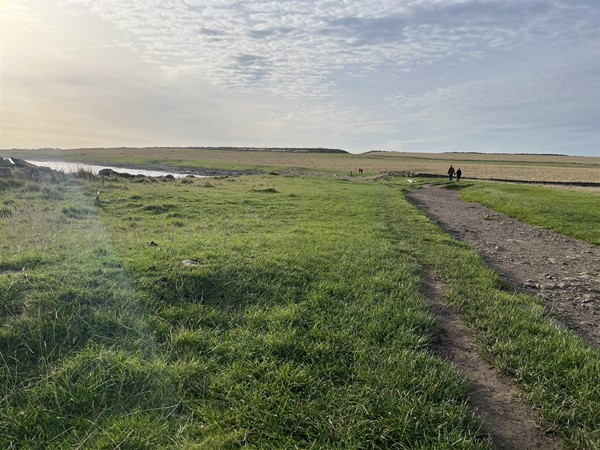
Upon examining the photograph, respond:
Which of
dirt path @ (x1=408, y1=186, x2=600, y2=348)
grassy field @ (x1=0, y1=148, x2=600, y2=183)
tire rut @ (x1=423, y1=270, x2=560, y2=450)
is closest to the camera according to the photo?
tire rut @ (x1=423, y1=270, x2=560, y2=450)

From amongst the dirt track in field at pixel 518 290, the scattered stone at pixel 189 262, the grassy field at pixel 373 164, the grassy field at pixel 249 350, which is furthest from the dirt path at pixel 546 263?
the grassy field at pixel 373 164

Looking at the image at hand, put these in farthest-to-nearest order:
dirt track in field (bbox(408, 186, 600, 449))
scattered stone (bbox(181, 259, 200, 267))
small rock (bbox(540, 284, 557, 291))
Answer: small rock (bbox(540, 284, 557, 291)) → scattered stone (bbox(181, 259, 200, 267)) → dirt track in field (bbox(408, 186, 600, 449))

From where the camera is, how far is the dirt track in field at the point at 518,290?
133 inches

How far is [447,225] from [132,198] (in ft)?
46.2

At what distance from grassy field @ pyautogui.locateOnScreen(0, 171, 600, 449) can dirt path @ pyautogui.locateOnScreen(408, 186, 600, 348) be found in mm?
638

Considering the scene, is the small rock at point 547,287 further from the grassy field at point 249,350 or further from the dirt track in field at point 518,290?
the grassy field at point 249,350

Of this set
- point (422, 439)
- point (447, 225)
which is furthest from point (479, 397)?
point (447, 225)

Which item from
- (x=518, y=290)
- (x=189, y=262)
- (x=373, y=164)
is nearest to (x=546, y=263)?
(x=518, y=290)

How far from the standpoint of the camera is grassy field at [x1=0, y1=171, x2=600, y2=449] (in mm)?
3193

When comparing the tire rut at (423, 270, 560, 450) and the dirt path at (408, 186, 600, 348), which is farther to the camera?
the dirt path at (408, 186, 600, 348)

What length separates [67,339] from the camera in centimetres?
431

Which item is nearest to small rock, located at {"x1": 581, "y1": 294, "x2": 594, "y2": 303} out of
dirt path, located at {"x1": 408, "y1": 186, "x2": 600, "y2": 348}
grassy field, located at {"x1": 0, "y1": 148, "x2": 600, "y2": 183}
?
dirt path, located at {"x1": 408, "y1": 186, "x2": 600, "y2": 348}

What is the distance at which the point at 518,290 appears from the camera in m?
7.16

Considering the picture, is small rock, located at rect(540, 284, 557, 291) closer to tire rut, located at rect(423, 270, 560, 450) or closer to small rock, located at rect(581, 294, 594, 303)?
small rock, located at rect(581, 294, 594, 303)
